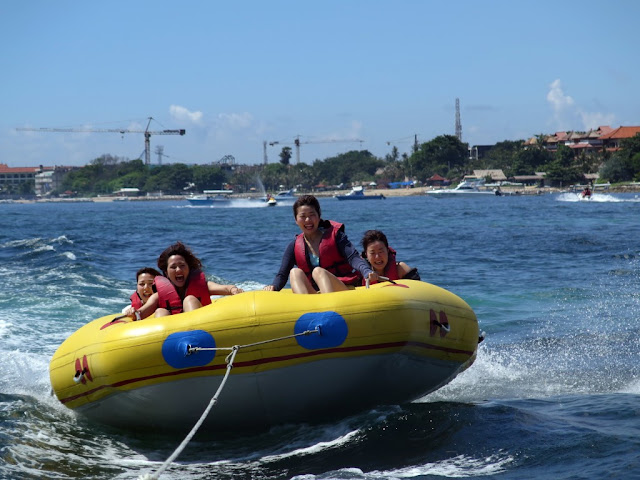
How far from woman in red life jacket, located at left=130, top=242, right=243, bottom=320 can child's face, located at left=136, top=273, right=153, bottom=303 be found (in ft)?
1.20

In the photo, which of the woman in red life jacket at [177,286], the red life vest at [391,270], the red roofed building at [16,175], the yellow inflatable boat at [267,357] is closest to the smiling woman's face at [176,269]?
the woman in red life jacket at [177,286]

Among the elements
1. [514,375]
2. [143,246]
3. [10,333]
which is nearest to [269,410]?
[514,375]

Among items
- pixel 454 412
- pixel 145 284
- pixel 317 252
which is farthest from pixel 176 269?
pixel 454 412

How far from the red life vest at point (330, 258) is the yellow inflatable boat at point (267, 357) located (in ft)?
1.46

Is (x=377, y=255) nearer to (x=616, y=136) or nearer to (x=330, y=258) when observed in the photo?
(x=330, y=258)

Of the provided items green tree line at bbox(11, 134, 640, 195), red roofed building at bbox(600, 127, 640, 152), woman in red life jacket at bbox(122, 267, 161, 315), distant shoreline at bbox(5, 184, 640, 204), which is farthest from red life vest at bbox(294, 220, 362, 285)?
red roofed building at bbox(600, 127, 640, 152)

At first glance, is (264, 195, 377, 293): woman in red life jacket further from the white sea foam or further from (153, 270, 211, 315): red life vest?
the white sea foam

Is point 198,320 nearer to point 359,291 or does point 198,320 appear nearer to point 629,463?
point 359,291

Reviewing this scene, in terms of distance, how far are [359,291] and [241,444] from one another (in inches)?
49.5

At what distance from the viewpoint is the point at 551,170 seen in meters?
97.8

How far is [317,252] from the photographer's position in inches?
236

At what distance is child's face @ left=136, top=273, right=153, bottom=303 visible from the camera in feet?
20.6

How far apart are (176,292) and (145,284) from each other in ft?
1.85

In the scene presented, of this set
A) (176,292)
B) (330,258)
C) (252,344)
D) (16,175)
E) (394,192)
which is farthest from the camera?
(16,175)
